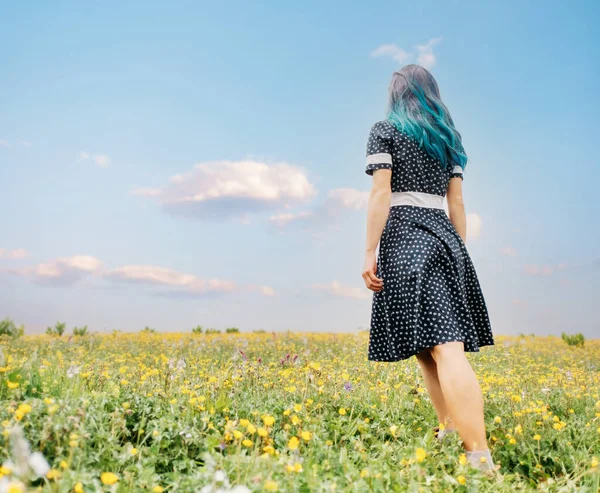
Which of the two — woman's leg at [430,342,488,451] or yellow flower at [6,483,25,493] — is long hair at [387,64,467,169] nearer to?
woman's leg at [430,342,488,451]

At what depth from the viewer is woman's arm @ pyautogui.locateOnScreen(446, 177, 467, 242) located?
482cm

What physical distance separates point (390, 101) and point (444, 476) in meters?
2.83

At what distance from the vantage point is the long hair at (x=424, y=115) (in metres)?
4.46

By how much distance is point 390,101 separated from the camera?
4.70 m

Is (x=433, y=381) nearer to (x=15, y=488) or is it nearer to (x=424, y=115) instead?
(x=424, y=115)

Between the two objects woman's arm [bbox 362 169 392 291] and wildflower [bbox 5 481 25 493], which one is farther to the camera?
woman's arm [bbox 362 169 392 291]

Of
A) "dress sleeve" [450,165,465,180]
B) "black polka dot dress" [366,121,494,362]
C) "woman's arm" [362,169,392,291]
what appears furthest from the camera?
"dress sleeve" [450,165,465,180]

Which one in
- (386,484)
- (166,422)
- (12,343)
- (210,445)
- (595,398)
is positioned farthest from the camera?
(12,343)

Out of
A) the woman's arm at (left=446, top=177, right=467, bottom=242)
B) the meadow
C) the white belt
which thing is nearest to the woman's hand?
the white belt

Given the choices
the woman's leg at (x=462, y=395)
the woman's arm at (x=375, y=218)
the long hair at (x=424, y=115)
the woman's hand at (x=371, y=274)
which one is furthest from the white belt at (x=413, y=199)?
Answer: the woman's leg at (x=462, y=395)

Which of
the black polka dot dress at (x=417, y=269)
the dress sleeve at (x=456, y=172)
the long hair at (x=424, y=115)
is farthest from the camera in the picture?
the dress sleeve at (x=456, y=172)

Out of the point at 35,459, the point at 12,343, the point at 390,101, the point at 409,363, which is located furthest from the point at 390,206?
the point at 12,343

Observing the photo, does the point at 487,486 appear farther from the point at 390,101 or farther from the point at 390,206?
the point at 390,101

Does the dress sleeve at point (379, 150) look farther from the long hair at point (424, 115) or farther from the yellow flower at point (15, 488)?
the yellow flower at point (15, 488)
